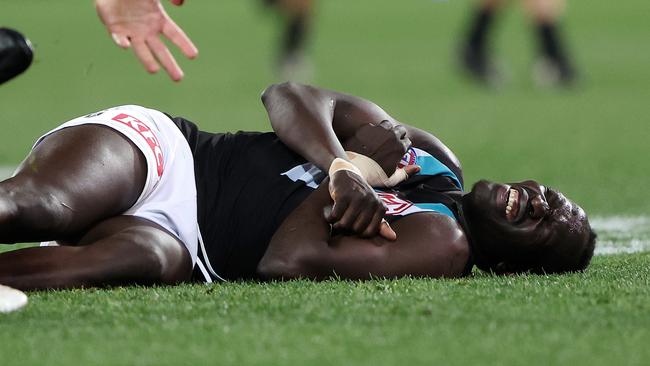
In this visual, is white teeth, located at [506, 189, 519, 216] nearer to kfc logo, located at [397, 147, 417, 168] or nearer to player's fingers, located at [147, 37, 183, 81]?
kfc logo, located at [397, 147, 417, 168]

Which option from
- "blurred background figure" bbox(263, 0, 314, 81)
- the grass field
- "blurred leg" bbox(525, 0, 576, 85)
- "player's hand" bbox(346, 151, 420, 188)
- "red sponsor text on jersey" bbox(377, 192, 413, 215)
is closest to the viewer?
the grass field

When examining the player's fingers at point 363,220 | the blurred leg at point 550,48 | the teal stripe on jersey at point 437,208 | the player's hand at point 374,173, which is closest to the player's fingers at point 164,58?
the player's fingers at point 363,220

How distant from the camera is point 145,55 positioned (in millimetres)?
3662

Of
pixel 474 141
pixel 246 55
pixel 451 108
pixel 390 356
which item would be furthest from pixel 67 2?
pixel 390 356

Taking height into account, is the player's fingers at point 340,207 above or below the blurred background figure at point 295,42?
above

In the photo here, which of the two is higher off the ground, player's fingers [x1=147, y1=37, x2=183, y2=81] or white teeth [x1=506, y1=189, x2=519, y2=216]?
player's fingers [x1=147, y1=37, x2=183, y2=81]

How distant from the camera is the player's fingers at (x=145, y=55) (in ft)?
11.9

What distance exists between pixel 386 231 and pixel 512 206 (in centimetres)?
44

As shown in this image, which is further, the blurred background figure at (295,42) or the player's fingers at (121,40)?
the blurred background figure at (295,42)

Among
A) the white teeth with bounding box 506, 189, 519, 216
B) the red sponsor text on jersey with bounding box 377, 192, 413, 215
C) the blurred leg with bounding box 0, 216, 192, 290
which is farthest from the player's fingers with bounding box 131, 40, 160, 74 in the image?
the white teeth with bounding box 506, 189, 519, 216

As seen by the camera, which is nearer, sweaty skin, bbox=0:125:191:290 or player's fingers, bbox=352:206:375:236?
sweaty skin, bbox=0:125:191:290

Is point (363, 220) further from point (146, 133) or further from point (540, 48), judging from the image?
point (540, 48)

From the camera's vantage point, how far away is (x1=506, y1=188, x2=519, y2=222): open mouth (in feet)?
13.3

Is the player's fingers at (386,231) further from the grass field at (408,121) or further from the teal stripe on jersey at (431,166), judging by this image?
the teal stripe on jersey at (431,166)
